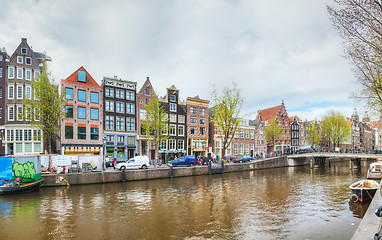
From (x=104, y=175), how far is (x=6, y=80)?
2636 centimetres

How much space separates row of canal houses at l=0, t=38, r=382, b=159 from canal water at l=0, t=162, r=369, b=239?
15.0 m

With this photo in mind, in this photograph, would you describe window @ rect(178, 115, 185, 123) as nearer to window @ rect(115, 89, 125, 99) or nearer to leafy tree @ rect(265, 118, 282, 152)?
window @ rect(115, 89, 125, 99)

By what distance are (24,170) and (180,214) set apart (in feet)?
58.5

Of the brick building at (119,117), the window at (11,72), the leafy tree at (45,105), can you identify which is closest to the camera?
the leafy tree at (45,105)

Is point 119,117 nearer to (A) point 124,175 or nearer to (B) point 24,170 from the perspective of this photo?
(A) point 124,175

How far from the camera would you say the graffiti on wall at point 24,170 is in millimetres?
24766

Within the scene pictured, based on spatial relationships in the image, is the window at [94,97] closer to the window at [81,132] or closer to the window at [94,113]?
the window at [94,113]

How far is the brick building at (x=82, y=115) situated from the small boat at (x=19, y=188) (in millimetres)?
17996

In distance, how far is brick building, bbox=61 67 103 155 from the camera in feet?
143

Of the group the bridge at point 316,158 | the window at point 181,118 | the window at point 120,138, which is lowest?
the bridge at point 316,158

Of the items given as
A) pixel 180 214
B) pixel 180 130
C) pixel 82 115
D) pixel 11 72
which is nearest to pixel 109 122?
pixel 82 115

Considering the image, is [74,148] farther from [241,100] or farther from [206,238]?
[206,238]

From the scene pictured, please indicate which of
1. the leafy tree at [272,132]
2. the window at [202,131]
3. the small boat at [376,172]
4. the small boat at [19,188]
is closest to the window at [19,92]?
the small boat at [19,188]

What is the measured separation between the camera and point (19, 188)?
24.1m
